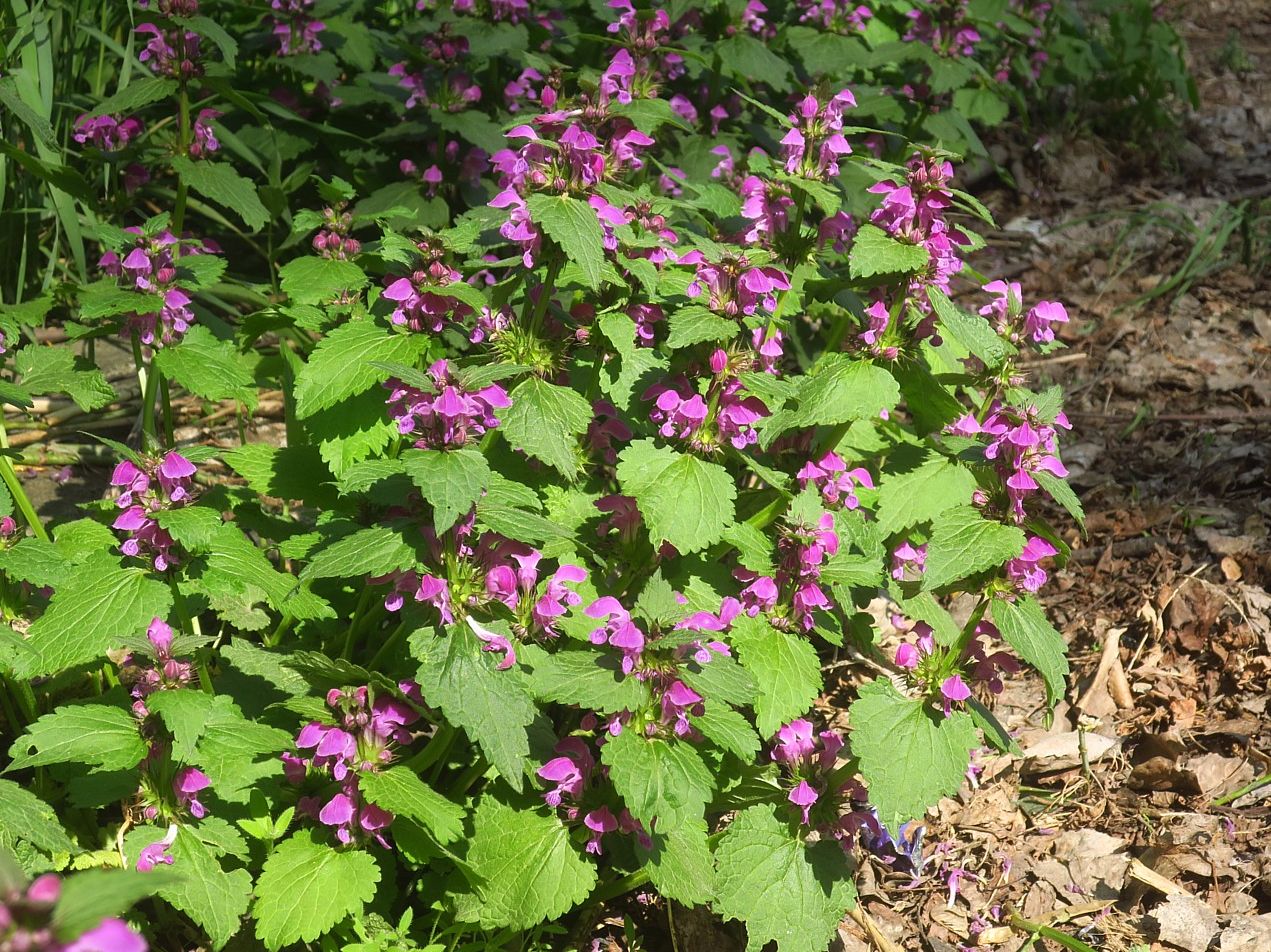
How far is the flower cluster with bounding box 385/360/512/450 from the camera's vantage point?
214 centimetres

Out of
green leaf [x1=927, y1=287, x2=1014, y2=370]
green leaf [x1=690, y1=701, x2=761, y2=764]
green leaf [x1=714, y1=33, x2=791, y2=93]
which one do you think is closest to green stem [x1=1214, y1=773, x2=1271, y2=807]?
green leaf [x1=927, y1=287, x2=1014, y2=370]

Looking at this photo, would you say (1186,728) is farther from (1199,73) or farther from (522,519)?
(1199,73)

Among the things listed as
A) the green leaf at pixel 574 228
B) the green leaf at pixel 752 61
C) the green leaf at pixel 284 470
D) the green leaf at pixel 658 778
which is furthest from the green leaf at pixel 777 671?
the green leaf at pixel 752 61

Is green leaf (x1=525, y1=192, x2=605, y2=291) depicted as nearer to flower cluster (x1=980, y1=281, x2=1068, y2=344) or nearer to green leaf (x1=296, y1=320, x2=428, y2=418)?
green leaf (x1=296, y1=320, x2=428, y2=418)

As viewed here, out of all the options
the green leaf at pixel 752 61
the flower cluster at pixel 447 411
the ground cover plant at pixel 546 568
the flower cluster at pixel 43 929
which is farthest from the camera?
the green leaf at pixel 752 61

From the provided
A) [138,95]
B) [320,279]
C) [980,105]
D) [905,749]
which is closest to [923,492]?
[905,749]

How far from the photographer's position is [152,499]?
→ 2.39 m

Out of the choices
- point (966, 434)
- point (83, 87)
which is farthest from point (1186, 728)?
point (83, 87)

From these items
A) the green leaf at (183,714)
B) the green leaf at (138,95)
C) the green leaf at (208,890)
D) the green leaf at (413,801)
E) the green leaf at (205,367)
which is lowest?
the green leaf at (208,890)

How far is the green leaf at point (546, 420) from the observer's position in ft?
7.61

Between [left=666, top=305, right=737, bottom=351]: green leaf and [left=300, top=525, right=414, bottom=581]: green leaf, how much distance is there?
656 millimetres

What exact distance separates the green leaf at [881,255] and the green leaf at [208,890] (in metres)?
1.79

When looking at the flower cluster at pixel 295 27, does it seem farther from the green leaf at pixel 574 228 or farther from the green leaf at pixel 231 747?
the green leaf at pixel 231 747

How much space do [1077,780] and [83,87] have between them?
14.9 ft
